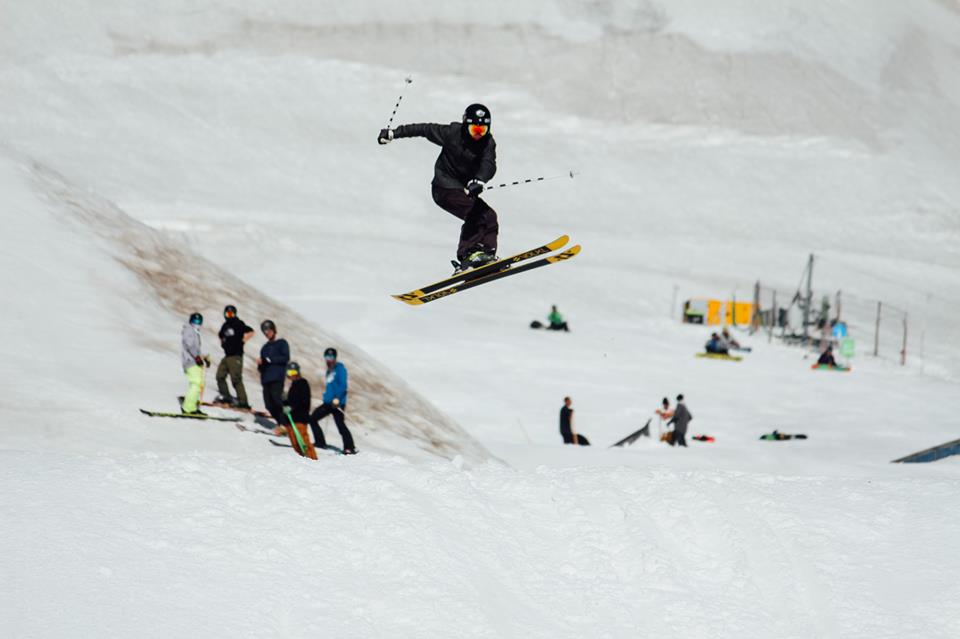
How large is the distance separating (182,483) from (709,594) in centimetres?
463

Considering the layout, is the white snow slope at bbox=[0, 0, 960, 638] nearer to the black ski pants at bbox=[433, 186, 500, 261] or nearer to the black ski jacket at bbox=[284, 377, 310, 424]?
the black ski jacket at bbox=[284, 377, 310, 424]

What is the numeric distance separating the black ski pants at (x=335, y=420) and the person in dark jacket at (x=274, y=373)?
21.0 inches

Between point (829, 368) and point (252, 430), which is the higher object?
point (829, 368)

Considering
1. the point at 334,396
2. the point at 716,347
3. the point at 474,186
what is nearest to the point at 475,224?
the point at 474,186

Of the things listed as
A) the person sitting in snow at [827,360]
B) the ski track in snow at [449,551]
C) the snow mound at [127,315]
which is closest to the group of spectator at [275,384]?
the snow mound at [127,315]

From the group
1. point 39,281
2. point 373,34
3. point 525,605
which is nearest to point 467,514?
point 525,605

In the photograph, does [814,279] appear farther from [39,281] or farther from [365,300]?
[39,281]

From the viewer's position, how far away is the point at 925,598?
420 inches

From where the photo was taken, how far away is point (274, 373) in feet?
46.8

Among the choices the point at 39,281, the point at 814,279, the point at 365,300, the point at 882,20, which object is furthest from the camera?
the point at 882,20

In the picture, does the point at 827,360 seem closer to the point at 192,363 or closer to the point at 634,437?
the point at 634,437

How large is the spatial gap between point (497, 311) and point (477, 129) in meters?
29.9

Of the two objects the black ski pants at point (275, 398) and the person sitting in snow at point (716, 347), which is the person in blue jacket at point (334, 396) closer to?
Result: the black ski pants at point (275, 398)

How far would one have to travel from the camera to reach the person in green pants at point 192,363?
13.9 meters
